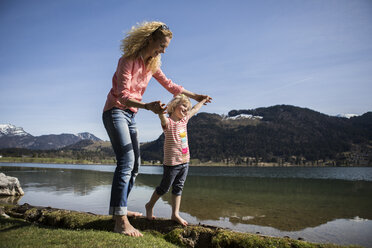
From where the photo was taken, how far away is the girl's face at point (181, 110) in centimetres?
531

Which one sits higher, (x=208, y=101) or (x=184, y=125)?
(x=208, y=101)

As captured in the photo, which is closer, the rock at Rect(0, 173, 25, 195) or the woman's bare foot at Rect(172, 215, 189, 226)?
the woman's bare foot at Rect(172, 215, 189, 226)

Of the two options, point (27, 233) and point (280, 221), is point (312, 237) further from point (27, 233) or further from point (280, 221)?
point (27, 233)

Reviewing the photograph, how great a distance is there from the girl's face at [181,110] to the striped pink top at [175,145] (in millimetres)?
196

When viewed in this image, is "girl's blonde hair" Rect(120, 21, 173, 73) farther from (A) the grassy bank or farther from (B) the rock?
(B) the rock

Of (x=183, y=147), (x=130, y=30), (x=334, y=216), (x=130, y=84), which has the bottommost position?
(x=334, y=216)

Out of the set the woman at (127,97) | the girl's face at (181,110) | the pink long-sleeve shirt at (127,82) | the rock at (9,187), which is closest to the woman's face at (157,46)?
the woman at (127,97)

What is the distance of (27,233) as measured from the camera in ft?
14.5

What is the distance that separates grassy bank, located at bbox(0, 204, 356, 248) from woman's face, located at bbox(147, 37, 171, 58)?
328 centimetres

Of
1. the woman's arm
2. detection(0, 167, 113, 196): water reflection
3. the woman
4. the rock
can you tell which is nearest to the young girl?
the woman's arm

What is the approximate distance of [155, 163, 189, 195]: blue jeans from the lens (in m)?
5.03

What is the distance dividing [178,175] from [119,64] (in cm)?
248

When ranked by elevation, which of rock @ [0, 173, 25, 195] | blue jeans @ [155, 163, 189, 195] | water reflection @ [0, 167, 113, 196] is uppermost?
blue jeans @ [155, 163, 189, 195]

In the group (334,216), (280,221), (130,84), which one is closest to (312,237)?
(280,221)
